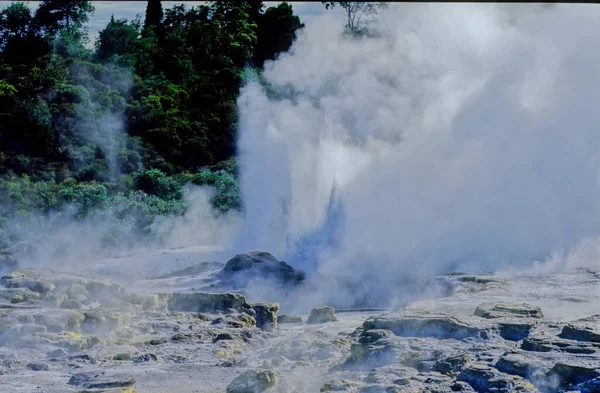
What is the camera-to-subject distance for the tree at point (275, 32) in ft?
116

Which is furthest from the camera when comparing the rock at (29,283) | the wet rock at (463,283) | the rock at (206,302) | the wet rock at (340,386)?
the wet rock at (463,283)

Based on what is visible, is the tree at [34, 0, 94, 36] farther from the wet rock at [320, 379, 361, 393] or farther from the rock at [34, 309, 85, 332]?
the wet rock at [320, 379, 361, 393]

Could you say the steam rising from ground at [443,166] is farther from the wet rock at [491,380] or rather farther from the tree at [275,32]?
the tree at [275,32]

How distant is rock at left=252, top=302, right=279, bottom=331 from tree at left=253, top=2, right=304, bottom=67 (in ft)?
75.7

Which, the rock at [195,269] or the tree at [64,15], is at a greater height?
the tree at [64,15]

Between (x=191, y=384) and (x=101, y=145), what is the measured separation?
20766mm

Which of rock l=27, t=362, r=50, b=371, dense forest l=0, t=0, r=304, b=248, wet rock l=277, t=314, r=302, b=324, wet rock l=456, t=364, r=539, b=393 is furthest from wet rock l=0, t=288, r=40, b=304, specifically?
dense forest l=0, t=0, r=304, b=248

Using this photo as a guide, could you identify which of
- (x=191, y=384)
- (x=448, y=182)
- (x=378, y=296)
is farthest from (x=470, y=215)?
(x=191, y=384)

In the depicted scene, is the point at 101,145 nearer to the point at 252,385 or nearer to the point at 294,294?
the point at 294,294

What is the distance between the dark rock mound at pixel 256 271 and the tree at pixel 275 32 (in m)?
19.7

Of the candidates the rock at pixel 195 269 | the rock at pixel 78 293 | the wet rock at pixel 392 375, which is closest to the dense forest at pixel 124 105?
the rock at pixel 195 269

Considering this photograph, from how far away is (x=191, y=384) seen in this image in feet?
31.6

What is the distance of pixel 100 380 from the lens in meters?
9.27

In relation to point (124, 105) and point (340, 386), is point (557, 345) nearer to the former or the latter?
point (340, 386)
